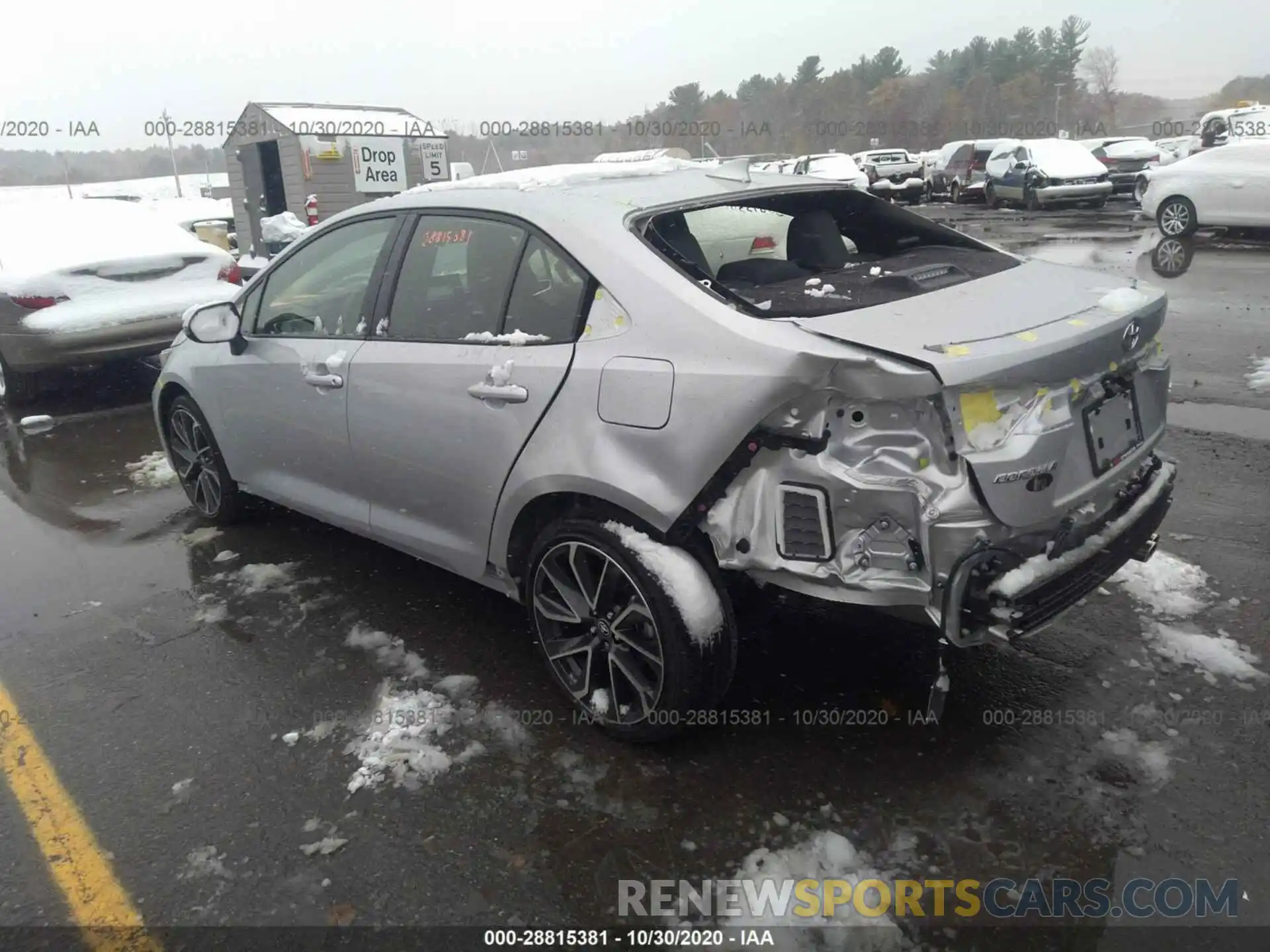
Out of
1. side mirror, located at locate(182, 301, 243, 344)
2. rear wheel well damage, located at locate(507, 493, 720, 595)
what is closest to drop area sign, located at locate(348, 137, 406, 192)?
side mirror, located at locate(182, 301, 243, 344)

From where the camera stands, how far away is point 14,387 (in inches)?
313

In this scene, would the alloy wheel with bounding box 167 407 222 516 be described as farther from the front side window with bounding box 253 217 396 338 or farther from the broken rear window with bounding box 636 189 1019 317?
the broken rear window with bounding box 636 189 1019 317

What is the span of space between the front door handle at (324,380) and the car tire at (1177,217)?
14.0 metres

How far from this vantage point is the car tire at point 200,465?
480 cm

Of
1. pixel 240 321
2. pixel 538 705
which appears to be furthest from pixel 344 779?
pixel 240 321

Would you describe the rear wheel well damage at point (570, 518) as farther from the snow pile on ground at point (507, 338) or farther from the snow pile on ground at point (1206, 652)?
the snow pile on ground at point (1206, 652)

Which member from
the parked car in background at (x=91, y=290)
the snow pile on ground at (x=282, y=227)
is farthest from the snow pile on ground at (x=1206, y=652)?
the snow pile on ground at (x=282, y=227)

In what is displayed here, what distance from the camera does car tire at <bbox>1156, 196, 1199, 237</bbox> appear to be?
13664 millimetres

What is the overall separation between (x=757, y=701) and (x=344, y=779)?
1384mm

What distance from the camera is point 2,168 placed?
5003 cm

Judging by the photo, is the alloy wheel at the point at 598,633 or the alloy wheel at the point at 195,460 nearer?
the alloy wheel at the point at 598,633

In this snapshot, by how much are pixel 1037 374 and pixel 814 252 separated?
4.34ft

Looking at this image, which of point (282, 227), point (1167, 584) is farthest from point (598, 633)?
point (282, 227)

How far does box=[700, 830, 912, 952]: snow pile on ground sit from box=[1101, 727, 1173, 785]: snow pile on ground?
3.09ft
